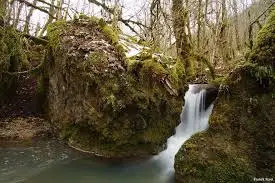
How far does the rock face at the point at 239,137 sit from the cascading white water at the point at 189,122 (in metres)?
1.90

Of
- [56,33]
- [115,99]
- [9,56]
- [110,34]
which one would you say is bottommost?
[115,99]

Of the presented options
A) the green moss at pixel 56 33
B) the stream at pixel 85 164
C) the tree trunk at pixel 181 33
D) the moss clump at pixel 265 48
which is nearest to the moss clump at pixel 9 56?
the green moss at pixel 56 33

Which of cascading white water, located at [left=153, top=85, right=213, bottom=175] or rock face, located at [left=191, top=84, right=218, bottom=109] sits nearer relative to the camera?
cascading white water, located at [left=153, top=85, right=213, bottom=175]

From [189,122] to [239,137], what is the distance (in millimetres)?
2827

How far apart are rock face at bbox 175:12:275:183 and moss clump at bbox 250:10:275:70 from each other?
2cm

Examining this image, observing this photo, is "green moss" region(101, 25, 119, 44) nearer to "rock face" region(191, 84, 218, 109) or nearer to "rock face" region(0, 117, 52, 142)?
"rock face" region(191, 84, 218, 109)

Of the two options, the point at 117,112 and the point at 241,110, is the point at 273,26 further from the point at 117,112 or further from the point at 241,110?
the point at 117,112

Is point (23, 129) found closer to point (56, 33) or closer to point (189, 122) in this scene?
point (56, 33)

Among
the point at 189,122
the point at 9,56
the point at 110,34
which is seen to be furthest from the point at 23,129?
the point at 189,122

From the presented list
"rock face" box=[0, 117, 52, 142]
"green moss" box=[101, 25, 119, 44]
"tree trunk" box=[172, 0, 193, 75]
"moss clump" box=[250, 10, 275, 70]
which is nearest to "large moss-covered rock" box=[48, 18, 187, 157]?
"green moss" box=[101, 25, 119, 44]

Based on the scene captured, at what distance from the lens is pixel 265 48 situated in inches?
239

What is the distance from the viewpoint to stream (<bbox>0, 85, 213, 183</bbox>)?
6652 mm

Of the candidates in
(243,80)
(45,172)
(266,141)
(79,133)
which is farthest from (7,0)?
(266,141)

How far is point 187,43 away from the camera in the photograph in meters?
11.9
